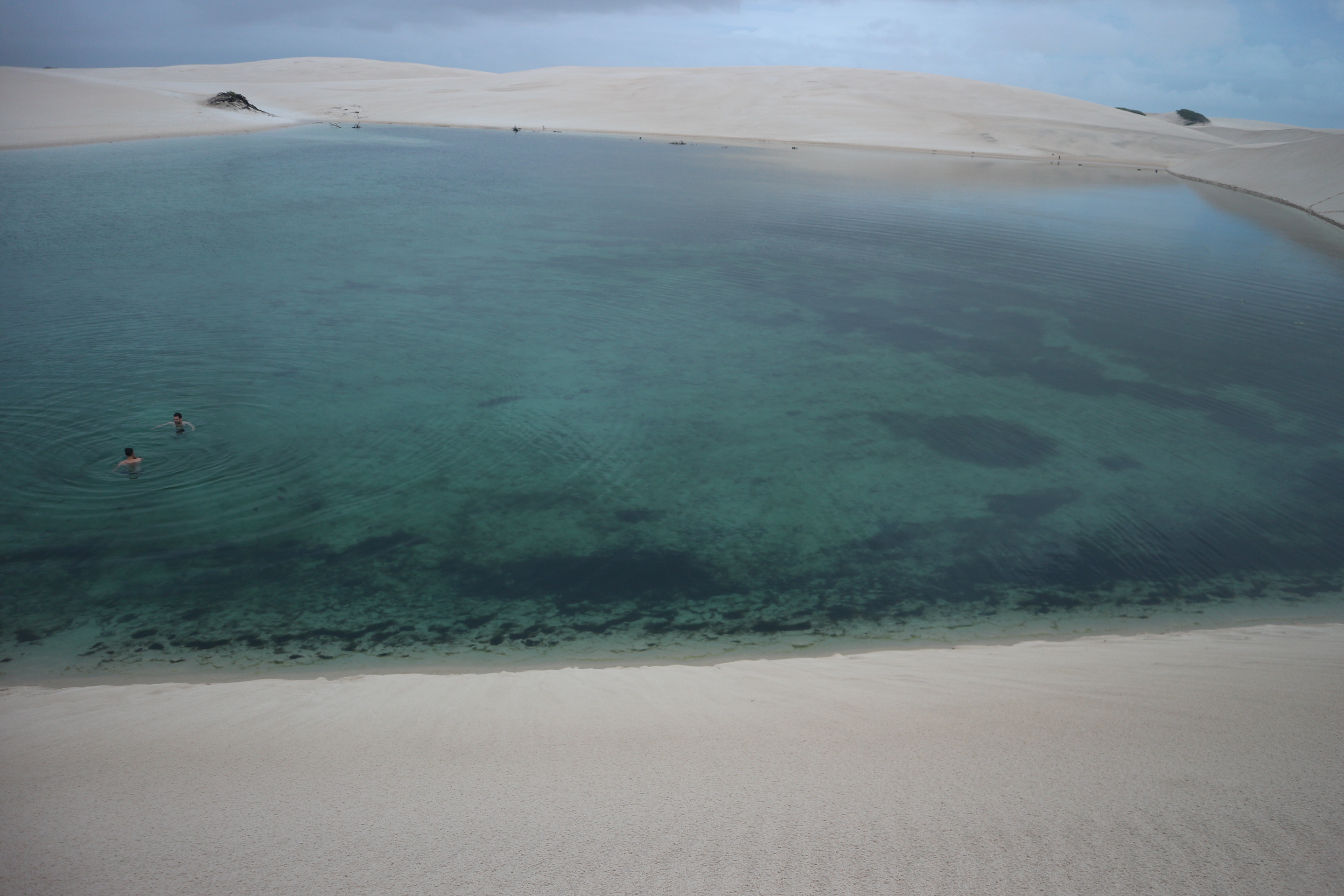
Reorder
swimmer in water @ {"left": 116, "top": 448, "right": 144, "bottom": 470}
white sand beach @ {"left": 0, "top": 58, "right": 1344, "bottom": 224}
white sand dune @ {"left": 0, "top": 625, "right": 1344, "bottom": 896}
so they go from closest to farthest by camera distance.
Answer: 1. white sand dune @ {"left": 0, "top": 625, "right": 1344, "bottom": 896}
2. swimmer in water @ {"left": 116, "top": 448, "right": 144, "bottom": 470}
3. white sand beach @ {"left": 0, "top": 58, "right": 1344, "bottom": 224}

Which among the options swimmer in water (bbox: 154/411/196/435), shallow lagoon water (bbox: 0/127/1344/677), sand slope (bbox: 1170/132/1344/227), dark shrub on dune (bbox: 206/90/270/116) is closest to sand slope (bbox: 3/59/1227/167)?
dark shrub on dune (bbox: 206/90/270/116)

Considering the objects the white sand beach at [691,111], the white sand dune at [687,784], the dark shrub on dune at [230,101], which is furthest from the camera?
the dark shrub on dune at [230,101]

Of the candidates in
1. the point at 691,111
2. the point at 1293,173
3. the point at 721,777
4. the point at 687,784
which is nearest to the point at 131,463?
the point at 687,784

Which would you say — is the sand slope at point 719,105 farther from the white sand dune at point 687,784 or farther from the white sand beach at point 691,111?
the white sand dune at point 687,784

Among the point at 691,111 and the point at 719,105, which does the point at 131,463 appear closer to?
the point at 691,111

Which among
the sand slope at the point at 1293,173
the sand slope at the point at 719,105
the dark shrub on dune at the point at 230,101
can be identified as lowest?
the sand slope at the point at 1293,173

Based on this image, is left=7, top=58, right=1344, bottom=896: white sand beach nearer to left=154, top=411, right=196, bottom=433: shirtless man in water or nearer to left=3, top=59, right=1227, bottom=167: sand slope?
left=154, top=411, right=196, bottom=433: shirtless man in water

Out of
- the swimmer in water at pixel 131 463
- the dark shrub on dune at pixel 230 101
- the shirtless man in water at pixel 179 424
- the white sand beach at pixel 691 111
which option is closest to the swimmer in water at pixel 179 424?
the shirtless man in water at pixel 179 424
